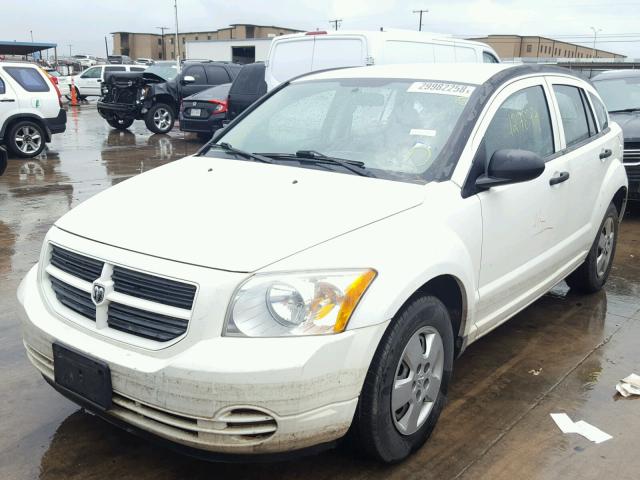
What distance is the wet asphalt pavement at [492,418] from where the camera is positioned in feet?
9.40

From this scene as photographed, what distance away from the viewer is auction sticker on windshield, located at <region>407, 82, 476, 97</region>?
355 centimetres

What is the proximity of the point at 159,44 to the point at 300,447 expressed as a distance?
397 ft

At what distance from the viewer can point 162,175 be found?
3.48 metres

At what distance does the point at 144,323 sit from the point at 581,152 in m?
3.26

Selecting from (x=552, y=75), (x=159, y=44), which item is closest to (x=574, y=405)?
(x=552, y=75)

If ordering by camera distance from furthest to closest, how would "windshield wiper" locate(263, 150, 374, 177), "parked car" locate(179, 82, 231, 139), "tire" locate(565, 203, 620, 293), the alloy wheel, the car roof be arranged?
"parked car" locate(179, 82, 231, 139), the car roof, "tire" locate(565, 203, 620, 293), "windshield wiper" locate(263, 150, 374, 177), the alloy wheel

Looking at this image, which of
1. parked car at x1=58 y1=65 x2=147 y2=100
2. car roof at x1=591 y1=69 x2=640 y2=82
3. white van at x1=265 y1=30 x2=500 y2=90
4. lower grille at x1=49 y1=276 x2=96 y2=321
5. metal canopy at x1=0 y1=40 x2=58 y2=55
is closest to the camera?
lower grille at x1=49 y1=276 x2=96 y2=321

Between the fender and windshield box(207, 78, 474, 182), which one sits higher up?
windshield box(207, 78, 474, 182)

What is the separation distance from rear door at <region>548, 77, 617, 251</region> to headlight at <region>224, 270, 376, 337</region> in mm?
2374

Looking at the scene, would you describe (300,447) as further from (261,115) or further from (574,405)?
(261,115)

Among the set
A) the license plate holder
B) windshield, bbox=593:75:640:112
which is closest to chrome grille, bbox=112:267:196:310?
the license plate holder

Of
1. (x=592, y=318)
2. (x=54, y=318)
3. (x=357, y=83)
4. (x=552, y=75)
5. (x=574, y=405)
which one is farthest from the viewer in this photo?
(x=592, y=318)

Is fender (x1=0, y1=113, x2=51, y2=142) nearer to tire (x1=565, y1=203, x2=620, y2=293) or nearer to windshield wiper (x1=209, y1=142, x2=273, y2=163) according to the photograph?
windshield wiper (x1=209, y1=142, x2=273, y2=163)

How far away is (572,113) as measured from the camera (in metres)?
4.54
